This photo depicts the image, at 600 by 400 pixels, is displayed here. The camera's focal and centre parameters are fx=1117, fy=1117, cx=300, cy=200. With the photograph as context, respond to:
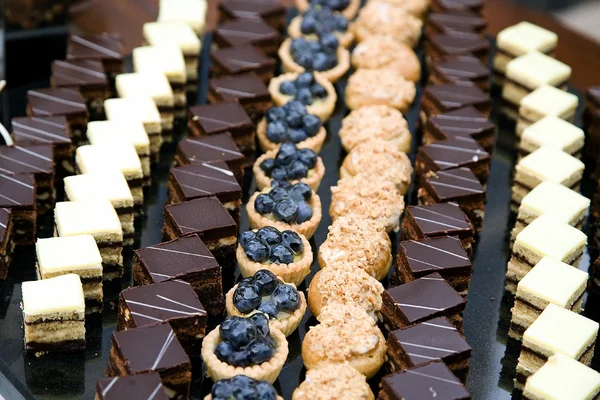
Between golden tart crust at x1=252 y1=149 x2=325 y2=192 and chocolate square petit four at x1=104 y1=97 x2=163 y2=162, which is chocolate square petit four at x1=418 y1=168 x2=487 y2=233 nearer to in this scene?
golden tart crust at x1=252 y1=149 x2=325 y2=192

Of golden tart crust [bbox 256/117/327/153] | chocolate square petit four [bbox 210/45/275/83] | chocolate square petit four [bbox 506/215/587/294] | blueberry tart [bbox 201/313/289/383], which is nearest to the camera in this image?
blueberry tart [bbox 201/313/289/383]

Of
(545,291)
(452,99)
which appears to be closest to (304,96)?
(452,99)

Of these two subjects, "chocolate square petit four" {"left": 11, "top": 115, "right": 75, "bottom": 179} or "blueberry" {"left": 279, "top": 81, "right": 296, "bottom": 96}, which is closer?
"chocolate square petit four" {"left": 11, "top": 115, "right": 75, "bottom": 179}

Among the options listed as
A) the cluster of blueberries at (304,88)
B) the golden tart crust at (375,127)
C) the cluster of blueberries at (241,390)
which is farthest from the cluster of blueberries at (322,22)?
the cluster of blueberries at (241,390)

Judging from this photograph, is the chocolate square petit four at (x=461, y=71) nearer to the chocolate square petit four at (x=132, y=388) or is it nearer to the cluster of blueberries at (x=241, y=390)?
the cluster of blueberries at (x=241, y=390)

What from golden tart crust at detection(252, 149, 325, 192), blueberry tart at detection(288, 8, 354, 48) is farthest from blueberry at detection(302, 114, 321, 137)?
blueberry tart at detection(288, 8, 354, 48)

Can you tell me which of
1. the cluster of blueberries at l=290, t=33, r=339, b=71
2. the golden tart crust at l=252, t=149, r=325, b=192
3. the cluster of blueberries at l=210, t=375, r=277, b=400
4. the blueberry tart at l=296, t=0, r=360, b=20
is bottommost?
the cluster of blueberries at l=210, t=375, r=277, b=400
